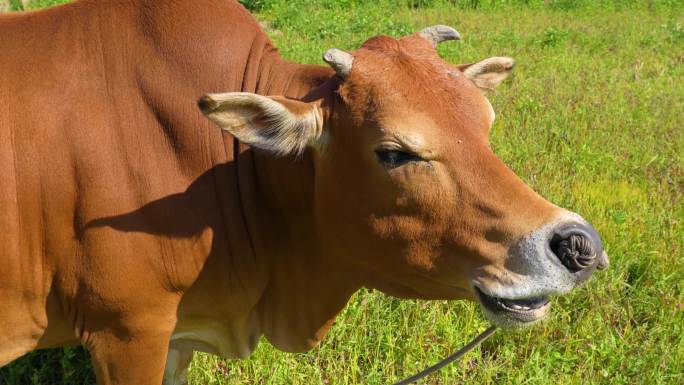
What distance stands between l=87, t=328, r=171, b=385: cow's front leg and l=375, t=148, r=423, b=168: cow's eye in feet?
3.64

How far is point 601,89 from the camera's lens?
7582 mm

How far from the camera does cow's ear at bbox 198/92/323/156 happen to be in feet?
7.70

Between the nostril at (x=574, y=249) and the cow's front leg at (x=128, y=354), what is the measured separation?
151 cm

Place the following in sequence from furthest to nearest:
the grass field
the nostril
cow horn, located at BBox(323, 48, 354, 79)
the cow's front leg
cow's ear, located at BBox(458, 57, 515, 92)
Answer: the grass field → cow's ear, located at BBox(458, 57, 515, 92) → the cow's front leg → cow horn, located at BBox(323, 48, 354, 79) → the nostril

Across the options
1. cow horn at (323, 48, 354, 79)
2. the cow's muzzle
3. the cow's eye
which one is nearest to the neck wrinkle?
cow horn at (323, 48, 354, 79)

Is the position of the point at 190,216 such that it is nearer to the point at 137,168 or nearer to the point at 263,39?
the point at 137,168

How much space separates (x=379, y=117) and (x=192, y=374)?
203 centimetres

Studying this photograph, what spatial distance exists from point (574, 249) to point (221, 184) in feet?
4.36

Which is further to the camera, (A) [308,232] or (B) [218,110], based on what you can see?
(A) [308,232]

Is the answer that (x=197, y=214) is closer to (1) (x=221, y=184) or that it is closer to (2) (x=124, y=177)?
(1) (x=221, y=184)

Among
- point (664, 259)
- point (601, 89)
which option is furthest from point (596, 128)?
point (664, 259)

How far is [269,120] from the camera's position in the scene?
245 centimetres

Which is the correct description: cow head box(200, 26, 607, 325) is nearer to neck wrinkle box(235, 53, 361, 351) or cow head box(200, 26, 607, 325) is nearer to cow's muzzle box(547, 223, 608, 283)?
cow's muzzle box(547, 223, 608, 283)

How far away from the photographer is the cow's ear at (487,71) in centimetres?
283
